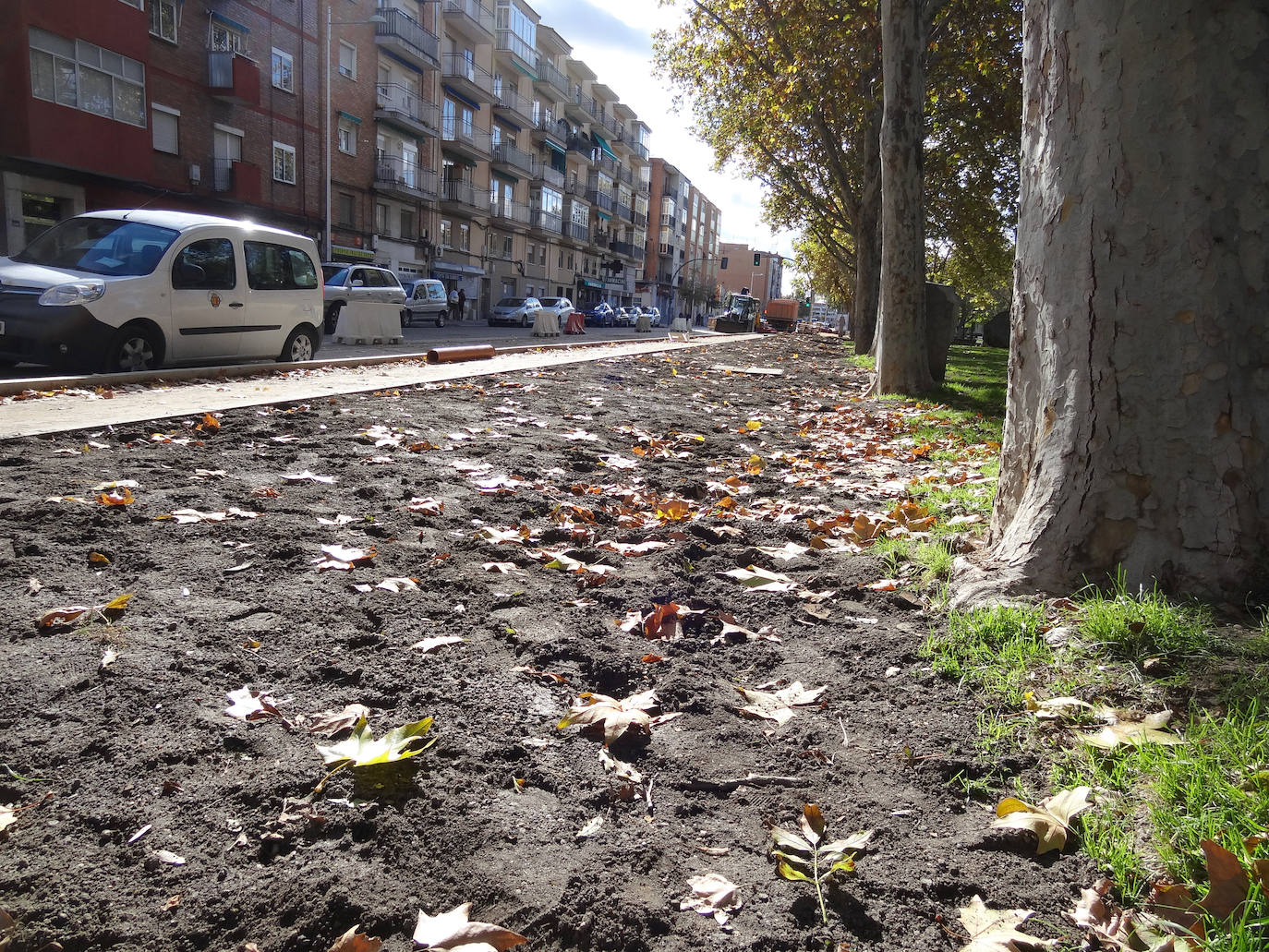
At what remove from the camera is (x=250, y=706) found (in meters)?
2.10

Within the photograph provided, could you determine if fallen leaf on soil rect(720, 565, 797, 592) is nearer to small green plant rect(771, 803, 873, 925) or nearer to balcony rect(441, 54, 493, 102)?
small green plant rect(771, 803, 873, 925)

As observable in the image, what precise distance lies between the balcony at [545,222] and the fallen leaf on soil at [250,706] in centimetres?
4977

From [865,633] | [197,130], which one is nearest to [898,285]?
[865,633]

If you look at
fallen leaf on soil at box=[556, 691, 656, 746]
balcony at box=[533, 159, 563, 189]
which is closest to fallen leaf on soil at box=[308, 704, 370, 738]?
fallen leaf on soil at box=[556, 691, 656, 746]

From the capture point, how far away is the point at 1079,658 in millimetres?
2320

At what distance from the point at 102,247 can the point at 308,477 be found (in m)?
6.05

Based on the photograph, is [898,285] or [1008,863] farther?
Result: [898,285]

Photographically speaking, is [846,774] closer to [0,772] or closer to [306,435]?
[0,772]

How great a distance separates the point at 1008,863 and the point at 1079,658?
887mm

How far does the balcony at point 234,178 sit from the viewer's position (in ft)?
81.8

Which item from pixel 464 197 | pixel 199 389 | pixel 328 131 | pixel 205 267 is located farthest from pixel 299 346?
pixel 464 197

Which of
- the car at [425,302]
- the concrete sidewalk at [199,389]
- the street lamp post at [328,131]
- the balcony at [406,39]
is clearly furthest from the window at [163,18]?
the concrete sidewalk at [199,389]

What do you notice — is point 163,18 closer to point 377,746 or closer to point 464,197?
point 464,197

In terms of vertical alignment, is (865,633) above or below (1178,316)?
below
